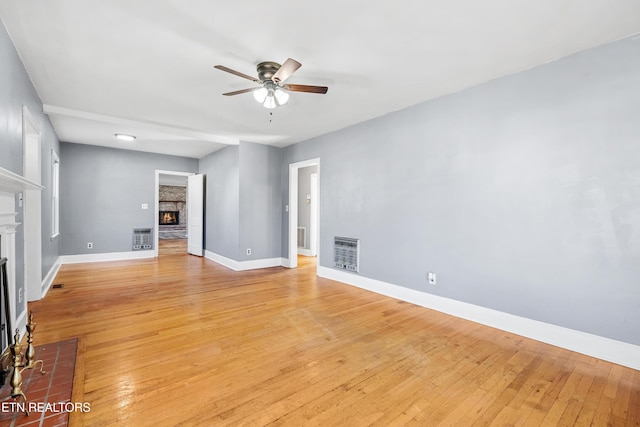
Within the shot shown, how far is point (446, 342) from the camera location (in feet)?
8.52

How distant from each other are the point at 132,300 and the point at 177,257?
3.52 m

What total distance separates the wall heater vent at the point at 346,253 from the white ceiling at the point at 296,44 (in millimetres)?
2090

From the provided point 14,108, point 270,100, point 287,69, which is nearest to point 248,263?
point 270,100

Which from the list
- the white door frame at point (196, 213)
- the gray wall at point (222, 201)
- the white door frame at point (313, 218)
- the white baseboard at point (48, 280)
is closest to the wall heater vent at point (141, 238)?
the white door frame at point (196, 213)

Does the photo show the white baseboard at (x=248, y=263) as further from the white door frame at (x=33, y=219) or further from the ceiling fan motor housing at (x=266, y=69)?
the ceiling fan motor housing at (x=266, y=69)

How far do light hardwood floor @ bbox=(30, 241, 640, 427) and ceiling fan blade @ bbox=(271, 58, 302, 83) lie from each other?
236cm

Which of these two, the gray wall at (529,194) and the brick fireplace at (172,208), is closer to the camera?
the gray wall at (529,194)

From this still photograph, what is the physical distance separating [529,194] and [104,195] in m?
7.87

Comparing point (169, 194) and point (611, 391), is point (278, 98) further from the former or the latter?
point (169, 194)

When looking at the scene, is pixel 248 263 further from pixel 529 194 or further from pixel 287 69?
pixel 529 194

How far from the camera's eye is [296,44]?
2.35 m

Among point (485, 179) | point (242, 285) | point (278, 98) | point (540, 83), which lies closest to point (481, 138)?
point (485, 179)

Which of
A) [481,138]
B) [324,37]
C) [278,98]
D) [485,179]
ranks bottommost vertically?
[485,179]

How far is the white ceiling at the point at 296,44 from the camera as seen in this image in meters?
1.96
